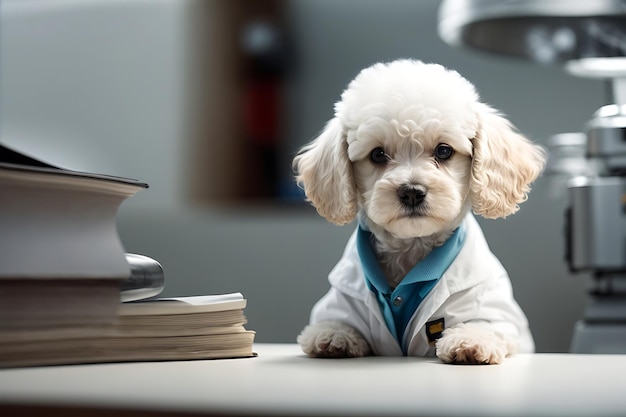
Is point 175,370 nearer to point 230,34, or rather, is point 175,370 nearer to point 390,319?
point 390,319

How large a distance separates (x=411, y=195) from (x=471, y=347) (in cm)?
22

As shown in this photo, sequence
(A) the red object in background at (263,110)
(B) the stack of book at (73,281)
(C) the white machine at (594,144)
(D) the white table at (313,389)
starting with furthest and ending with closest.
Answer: (A) the red object in background at (263,110), (C) the white machine at (594,144), (B) the stack of book at (73,281), (D) the white table at (313,389)

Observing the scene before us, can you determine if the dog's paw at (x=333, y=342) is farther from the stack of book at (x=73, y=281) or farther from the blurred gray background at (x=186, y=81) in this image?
the blurred gray background at (x=186, y=81)

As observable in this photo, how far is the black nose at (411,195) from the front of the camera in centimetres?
100

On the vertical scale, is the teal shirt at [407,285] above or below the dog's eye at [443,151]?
below

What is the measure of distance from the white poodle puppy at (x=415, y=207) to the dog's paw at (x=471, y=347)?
0.01 m

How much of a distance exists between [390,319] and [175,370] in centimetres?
38

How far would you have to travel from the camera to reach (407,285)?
1018 millimetres

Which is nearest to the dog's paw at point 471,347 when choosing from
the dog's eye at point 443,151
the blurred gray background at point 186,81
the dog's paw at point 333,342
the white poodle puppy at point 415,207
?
the white poodle puppy at point 415,207

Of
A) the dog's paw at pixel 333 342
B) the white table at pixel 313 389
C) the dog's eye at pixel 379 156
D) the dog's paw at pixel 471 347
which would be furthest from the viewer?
the dog's eye at pixel 379 156

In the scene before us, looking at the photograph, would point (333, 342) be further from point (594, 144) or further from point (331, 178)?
point (594, 144)

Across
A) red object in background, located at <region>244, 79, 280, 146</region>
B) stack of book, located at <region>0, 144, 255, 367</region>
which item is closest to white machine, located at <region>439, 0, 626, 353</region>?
stack of book, located at <region>0, 144, 255, 367</region>

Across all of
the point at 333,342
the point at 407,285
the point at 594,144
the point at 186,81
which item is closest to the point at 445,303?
the point at 407,285

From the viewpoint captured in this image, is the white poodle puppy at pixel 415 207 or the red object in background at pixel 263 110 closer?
the white poodle puppy at pixel 415 207
